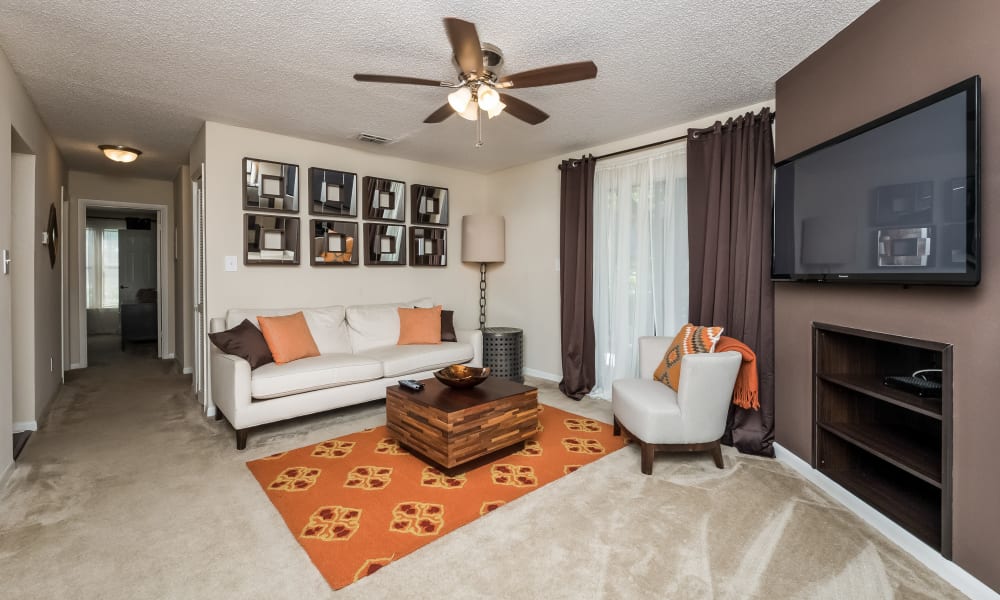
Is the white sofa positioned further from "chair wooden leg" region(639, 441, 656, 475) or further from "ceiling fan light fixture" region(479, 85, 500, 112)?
"ceiling fan light fixture" region(479, 85, 500, 112)

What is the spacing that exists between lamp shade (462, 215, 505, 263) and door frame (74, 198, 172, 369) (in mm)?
4120

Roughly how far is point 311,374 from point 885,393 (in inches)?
130

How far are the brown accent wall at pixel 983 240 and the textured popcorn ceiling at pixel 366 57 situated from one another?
0.66ft

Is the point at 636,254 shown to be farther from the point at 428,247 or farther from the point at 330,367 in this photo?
the point at 330,367

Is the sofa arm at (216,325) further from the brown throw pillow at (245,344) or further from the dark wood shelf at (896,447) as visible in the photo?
the dark wood shelf at (896,447)

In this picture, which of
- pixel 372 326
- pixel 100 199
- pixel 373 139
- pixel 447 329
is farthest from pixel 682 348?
pixel 100 199

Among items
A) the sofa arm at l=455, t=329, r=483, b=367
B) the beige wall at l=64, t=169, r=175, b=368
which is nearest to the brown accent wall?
the sofa arm at l=455, t=329, r=483, b=367

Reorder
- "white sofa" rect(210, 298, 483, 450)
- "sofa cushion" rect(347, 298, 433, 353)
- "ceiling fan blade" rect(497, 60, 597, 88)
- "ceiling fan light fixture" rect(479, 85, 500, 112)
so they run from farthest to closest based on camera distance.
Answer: "sofa cushion" rect(347, 298, 433, 353) < "white sofa" rect(210, 298, 483, 450) < "ceiling fan light fixture" rect(479, 85, 500, 112) < "ceiling fan blade" rect(497, 60, 597, 88)

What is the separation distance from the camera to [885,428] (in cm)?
230

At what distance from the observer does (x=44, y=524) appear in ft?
6.64

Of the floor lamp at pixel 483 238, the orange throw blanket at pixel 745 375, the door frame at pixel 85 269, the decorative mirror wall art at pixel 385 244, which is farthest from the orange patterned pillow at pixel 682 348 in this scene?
the door frame at pixel 85 269

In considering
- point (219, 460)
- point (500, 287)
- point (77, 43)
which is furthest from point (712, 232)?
point (77, 43)

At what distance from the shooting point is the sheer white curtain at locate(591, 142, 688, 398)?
364 cm

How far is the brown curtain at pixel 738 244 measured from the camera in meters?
2.91
